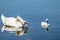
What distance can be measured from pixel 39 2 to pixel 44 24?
92 centimetres

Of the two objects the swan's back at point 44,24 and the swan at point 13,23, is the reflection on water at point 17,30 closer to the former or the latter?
the swan at point 13,23

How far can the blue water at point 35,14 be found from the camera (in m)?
1.82

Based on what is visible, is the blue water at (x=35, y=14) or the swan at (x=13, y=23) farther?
the swan at (x=13, y=23)

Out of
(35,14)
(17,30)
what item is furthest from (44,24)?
(35,14)

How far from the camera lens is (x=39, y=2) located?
2887 millimetres

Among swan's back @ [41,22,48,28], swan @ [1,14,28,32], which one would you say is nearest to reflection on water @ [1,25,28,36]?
swan @ [1,14,28,32]

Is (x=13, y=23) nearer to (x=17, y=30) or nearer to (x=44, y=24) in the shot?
(x=17, y=30)

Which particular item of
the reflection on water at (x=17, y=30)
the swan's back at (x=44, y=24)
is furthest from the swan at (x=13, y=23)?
the swan's back at (x=44, y=24)

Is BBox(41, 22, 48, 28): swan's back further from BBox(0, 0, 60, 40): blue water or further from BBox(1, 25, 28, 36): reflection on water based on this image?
BBox(1, 25, 28, 36): reflection on water

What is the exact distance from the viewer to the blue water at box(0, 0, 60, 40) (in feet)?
5.97

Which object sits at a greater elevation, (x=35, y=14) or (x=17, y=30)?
(x=35, y=14)

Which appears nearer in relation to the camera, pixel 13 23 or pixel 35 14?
pixel 13 23

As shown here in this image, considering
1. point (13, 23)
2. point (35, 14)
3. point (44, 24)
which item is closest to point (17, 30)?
point (13, 23)

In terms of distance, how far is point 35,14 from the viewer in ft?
7.84
